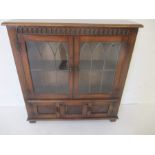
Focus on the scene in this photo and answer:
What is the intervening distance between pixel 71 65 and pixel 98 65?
10.0 inches

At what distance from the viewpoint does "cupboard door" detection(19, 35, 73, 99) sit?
130 centimetres

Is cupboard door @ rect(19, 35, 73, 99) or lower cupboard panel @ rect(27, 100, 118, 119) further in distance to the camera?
lower cupboard panel @ rect(27, 100, 118, 119)

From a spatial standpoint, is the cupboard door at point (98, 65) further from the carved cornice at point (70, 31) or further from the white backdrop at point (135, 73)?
the white backdrop at point (135, 73)

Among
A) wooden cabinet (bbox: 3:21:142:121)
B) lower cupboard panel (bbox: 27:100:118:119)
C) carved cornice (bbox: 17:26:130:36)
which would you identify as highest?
carved cornice (bbox: 17:26:130:36)

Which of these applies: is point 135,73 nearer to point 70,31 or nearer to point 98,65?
point 98,65

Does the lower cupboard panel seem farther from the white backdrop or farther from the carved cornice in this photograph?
the carved cornice

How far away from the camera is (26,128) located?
1732mm

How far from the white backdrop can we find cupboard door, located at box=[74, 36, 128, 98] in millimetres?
390

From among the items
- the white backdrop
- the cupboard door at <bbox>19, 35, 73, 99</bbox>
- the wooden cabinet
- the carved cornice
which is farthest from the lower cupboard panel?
the carved cornice

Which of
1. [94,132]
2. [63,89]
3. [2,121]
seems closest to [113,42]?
[63,89]

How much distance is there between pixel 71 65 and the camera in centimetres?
141

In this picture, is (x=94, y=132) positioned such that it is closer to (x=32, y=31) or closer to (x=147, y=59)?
(x=147, y=59)
